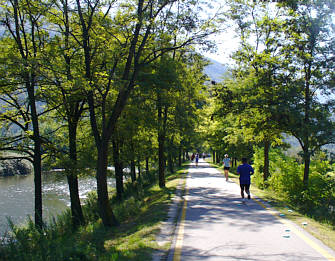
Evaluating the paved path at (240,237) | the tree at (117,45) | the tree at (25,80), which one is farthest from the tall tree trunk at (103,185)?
the tree at (25,80)

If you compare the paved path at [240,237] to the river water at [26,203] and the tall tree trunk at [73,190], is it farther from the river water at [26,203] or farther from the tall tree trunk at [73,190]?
the river water at [26,203]

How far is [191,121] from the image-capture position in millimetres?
21859

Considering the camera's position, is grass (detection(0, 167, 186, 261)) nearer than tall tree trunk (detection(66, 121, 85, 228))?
Yes

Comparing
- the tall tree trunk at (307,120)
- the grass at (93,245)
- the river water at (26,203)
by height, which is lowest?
the river water at (26,203)

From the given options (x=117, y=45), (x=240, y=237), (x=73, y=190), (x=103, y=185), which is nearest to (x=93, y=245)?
(x=240, y=237)

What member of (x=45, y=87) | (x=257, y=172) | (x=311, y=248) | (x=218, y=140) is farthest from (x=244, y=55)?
(x=218, y=140)

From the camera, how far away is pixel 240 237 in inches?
338

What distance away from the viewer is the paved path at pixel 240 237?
7.04 meters

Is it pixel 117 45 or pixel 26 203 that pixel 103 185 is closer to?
pixel 117 45

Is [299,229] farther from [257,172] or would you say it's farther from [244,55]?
[257,172]

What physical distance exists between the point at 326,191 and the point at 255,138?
594cm

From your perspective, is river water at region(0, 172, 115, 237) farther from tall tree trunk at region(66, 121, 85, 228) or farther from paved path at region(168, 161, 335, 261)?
paved path at region(168, 161, 335, 261)

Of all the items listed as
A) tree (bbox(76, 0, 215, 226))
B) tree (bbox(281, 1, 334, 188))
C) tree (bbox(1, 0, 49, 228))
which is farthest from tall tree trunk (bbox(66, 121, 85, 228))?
tree (bbox(281, 1, 334, 188))

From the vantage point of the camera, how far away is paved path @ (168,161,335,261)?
704 cm
